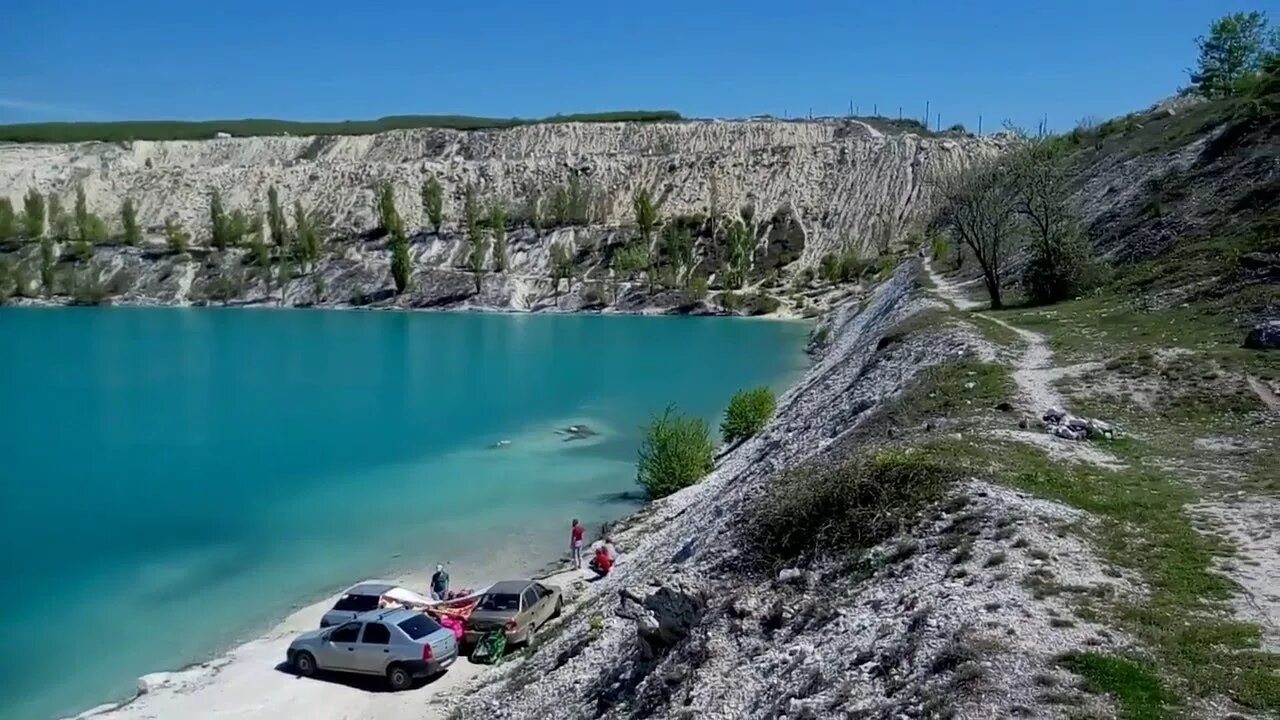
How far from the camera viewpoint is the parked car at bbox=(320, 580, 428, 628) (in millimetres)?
22828

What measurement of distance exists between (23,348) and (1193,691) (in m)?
108

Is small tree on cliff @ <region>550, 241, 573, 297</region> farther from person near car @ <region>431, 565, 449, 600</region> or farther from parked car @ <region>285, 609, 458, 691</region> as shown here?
parked car @ <region>285, 609, 458, 691</region>

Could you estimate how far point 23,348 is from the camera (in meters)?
94.7

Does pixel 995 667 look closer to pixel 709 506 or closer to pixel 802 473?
pixel 802 473

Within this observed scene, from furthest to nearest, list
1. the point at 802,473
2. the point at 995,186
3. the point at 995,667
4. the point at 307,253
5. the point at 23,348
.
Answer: the point at 307,253 → the point at 23,348 → the point at 995,186 → the point at 802,473 → the point at 995,667

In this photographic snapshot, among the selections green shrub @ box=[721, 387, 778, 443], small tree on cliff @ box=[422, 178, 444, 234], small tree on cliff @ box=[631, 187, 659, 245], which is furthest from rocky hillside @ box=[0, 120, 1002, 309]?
green shrub @ box=[721, 387, 778, 443]

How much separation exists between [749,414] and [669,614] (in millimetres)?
27393

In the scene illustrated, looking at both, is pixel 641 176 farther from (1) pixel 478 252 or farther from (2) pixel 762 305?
(2) pixel 762 305


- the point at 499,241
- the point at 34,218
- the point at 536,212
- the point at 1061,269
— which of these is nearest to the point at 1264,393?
the point at 1061,269

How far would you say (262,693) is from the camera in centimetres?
2003

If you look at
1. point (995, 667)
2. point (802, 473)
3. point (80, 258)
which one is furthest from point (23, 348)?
point (995, 667)

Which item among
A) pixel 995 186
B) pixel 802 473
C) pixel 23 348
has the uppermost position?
pixel 995 186

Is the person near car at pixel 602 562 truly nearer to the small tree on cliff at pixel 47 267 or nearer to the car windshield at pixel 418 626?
the car windshield at pixel 418 626

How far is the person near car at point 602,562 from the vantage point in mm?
25703
